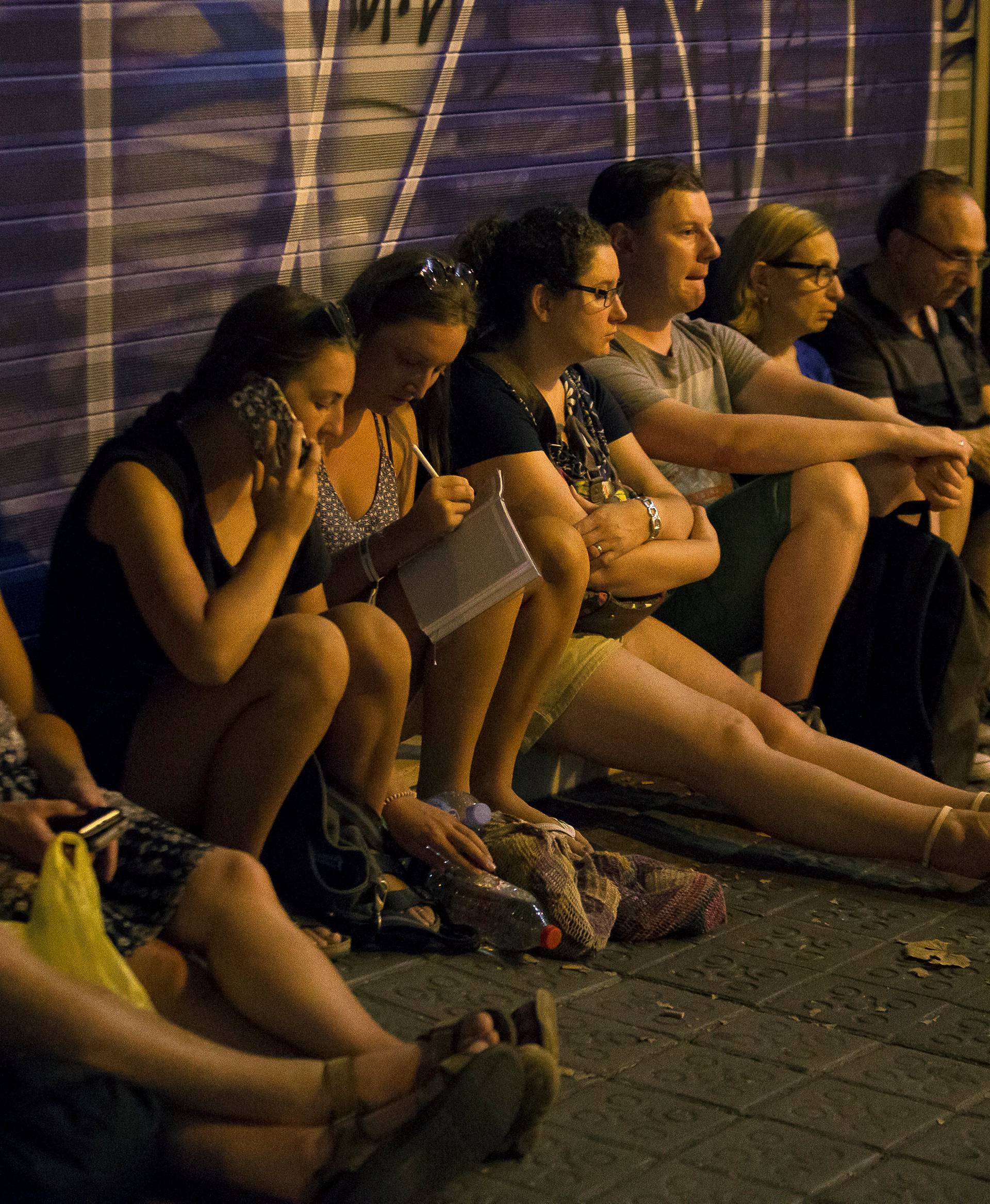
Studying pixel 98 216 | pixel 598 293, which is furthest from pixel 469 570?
pixel 98 216

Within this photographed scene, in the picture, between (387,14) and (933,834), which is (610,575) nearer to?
(933,834)

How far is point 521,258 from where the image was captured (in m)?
4.11

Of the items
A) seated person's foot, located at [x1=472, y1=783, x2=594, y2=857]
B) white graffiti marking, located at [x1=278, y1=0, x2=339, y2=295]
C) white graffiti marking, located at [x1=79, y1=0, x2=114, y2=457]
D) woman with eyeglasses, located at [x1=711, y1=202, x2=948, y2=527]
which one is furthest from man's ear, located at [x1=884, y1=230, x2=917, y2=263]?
white graffiti marking, located at [x1=79, y1=0, x2=114, y2=457]

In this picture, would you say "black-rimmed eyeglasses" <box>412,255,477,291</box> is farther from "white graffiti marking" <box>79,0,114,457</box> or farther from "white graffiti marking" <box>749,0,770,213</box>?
"white graffiti marking" <box>749,0,770,213</box>

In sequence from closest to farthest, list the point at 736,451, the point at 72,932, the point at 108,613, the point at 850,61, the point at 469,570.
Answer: the point at 72,932 < the point at 108,613 < the point at 469,570 < the point at 736,451 < the point at 850,61

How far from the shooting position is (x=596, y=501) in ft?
13.7

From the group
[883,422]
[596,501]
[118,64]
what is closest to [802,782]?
[596,501]

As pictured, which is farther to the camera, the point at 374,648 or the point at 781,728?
the point at 781,728

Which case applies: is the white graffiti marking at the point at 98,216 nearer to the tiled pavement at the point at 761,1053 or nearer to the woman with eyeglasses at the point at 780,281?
the tiled pavement at the point at 761,1053

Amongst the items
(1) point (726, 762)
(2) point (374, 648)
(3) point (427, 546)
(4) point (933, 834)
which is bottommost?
(4) point (933, 834)

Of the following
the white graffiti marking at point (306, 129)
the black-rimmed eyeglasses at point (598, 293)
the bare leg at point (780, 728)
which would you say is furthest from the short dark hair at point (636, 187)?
the bare leg at point (780, 728)

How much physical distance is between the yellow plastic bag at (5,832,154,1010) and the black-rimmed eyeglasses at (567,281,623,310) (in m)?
2.24

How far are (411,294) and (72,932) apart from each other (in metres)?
1.79

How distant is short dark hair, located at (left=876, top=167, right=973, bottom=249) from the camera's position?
570cm
